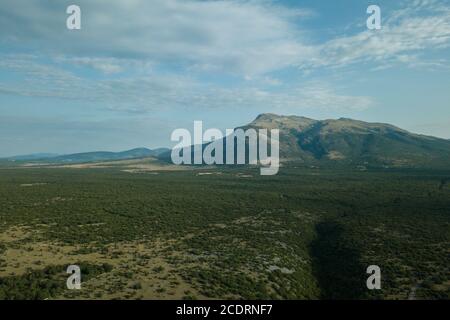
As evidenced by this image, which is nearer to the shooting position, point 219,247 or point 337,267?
point 337,267

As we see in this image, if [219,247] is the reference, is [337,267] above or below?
below

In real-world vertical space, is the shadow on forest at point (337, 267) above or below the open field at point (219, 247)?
below

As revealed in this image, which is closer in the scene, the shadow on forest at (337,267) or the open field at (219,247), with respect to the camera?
the open field at (219,247)
